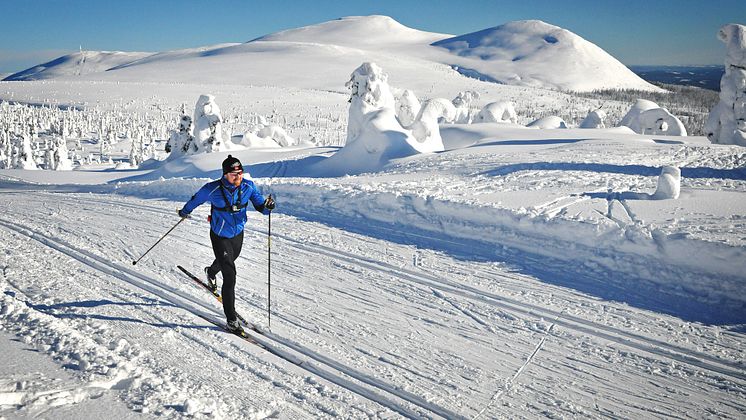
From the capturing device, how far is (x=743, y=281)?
6.60m

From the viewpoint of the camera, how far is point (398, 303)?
6312 millimetres

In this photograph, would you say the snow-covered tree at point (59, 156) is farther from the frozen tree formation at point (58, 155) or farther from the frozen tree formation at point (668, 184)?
the frozen tree formation at point (668, 184)

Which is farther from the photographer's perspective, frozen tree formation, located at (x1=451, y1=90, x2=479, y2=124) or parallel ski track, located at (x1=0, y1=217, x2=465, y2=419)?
frozen tree formation, located at (x1=451, y1=90, x2=479, y2=124)

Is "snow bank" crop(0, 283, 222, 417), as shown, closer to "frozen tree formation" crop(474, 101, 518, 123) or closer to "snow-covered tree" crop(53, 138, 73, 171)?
"frozen tree formation" crop(474, 101, 518, 123)

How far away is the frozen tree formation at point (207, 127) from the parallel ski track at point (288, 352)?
1304 inches

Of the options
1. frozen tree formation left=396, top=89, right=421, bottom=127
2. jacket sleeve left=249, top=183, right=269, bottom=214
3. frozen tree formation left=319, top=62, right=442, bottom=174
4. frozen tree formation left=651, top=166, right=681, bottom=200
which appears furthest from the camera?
frozen tree formation left=396, top=89, right=421, bottom=127

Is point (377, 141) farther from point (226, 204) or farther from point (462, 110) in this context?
point (462, 110)

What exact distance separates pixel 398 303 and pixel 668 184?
7.76m

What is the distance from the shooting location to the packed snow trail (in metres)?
4.23

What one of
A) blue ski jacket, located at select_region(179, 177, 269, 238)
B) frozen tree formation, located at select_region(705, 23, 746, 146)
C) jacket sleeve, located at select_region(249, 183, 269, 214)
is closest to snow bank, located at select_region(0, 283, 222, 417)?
blue ski jacket, located at select_region(179, 177, 269, 238)

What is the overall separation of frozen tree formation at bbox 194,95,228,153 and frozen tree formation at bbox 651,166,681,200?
115 feet

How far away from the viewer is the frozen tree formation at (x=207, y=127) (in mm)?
39625

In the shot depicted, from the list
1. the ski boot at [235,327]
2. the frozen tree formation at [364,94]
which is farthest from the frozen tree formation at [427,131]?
the ski boot at [235,327]

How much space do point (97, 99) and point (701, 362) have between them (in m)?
187
